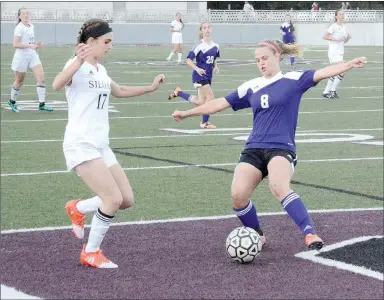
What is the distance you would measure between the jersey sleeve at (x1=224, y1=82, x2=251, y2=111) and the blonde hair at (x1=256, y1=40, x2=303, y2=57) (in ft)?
1.29

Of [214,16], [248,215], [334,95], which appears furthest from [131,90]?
[214,16]

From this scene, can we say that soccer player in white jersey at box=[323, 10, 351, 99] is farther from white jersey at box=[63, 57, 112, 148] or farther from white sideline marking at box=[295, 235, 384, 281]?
white jersey at box=[63, 57, 112, 148]

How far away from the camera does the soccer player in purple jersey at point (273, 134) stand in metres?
7.73

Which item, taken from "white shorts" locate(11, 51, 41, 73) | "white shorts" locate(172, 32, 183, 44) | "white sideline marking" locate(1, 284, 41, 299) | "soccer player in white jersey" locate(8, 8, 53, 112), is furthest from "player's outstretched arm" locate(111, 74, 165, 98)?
"white shorts" locate(172, 32, 183, 44)

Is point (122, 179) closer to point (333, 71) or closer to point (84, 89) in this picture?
point (84, 89)

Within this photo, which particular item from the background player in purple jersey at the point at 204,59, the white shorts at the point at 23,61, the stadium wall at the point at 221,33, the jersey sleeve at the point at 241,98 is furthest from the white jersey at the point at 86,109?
the stadium wall at the point at 221,33

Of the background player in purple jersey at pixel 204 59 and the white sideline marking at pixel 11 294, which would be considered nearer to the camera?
the white sideline marking at pixel 11 294

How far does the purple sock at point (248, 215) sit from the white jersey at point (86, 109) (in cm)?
138

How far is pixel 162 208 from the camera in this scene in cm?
1011

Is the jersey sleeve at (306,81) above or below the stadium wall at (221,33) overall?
above

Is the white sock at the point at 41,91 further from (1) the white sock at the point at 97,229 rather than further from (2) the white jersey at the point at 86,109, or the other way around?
(1) the white sock at the point at 97,229

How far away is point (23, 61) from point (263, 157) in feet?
42.1

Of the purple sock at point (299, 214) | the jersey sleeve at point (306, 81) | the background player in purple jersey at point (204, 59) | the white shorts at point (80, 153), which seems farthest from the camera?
the background player in purple jersey at point (204, 59)

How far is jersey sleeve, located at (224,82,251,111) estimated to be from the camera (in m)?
8.24
